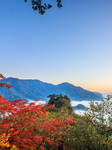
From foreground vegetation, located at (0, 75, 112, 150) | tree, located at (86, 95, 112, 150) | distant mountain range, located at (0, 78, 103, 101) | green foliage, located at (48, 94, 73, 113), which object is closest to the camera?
foreground vegetation, located at (0, 75, 112, 150)

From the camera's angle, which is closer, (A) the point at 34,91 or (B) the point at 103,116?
(B) the point at 103,116

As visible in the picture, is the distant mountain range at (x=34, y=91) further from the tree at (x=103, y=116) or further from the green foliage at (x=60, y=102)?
the tree at (x=103, y=116)

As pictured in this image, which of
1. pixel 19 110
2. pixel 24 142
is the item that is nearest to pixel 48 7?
pixel 19 110

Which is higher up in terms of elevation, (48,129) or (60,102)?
(60,102)

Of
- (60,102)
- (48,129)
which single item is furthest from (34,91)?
(48,129)

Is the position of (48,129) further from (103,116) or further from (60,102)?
(60,102)

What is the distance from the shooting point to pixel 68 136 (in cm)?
700

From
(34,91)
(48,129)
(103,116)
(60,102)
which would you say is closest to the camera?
(103,116)

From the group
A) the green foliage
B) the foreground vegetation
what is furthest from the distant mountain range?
the foreground vegetation

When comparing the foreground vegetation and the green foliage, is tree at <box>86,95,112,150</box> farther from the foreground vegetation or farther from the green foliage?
the green foliage

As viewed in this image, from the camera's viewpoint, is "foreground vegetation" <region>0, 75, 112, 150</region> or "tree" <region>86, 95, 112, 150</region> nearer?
"foreground vegetation" <region>0, 75, 112, 150</region>

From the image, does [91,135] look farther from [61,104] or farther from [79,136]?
[61,104]

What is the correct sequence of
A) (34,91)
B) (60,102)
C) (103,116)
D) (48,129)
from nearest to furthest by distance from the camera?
(103,116)
(48,129)
(60,102)
(34,91)

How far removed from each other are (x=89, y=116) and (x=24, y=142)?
3608 millimetres
